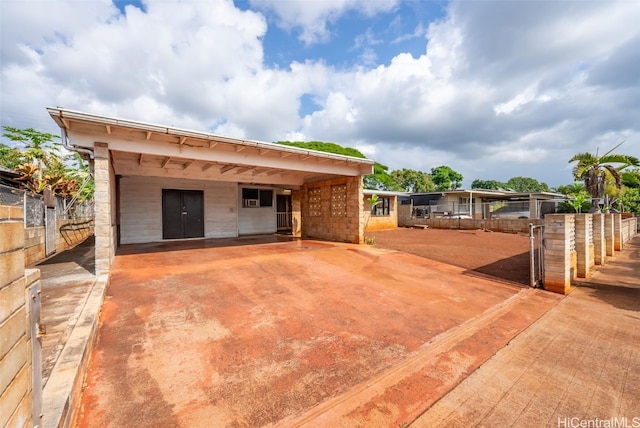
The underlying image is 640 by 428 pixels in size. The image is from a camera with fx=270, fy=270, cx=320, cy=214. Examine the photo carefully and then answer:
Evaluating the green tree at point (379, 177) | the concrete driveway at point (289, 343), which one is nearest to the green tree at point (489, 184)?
the green tree at point (379, 177)

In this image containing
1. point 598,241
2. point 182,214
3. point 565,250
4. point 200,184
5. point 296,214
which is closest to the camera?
point 565,250

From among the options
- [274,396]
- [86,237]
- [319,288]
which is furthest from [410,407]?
[86,237]

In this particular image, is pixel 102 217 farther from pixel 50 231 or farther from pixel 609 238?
pixel 609 238

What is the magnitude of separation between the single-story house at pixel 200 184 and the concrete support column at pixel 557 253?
5.26m

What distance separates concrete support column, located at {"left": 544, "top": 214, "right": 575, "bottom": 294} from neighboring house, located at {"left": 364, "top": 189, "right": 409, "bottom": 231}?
10.6 m

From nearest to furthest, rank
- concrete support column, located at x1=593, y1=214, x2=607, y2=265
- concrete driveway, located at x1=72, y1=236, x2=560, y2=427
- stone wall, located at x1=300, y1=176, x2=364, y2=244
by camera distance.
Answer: concrete driveway, located at x1=72, y1=236, x2=560, y2=427, concrete support column, located at x1=593, y1=214, x2=607, y2=265, stone wall, located at x1=300, y1=176, x2=364, y2=244

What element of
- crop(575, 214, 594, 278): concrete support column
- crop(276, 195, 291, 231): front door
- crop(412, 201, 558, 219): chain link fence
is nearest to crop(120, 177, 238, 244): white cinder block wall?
crop(276, 195, 291, 231): front door

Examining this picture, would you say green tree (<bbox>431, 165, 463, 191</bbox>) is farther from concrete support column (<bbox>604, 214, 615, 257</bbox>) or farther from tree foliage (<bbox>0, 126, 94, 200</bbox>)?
tree foliage (<bbox>0, 126, 94, 200</bbox>)

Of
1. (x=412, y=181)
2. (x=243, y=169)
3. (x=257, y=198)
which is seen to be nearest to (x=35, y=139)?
(x=257, y=198)

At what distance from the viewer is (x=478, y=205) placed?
1944 centimetres

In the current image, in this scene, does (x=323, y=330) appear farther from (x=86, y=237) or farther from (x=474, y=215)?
(x=474, y=215)

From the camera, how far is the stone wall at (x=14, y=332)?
2.81 ft

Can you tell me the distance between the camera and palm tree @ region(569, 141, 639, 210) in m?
12.3

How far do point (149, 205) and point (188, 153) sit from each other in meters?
4.50
